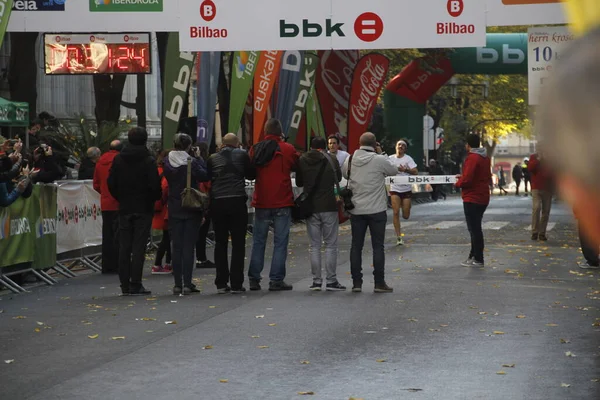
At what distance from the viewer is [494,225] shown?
29.3 meters

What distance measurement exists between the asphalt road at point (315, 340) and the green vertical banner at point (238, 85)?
344 inches

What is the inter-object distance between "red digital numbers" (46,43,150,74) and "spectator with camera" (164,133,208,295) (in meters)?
7.06

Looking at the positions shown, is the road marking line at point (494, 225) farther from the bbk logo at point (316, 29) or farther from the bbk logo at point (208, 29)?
the bbk logo at point (208, 29)

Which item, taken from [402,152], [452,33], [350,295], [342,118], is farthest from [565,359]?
[342,118]

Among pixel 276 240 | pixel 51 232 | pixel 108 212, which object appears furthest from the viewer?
pixel 108 212

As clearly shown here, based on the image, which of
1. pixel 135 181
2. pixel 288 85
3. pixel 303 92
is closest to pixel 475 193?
pixel 135 181

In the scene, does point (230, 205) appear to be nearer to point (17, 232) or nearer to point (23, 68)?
point (17, 232)

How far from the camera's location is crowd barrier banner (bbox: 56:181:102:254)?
16.8m

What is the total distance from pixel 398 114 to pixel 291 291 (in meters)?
30.5

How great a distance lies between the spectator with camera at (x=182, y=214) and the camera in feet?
44.5

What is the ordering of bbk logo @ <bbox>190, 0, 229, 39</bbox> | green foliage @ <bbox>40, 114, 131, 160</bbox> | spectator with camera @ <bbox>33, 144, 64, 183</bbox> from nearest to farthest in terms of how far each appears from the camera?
spectator with camera @ <bbox>33, 144, 64, 183</bbox> < bbk logo @ <bbox>190, 0, 229, 39</bbox> < green foliage @ <bbox>40, 114, 131, 160</bbox>

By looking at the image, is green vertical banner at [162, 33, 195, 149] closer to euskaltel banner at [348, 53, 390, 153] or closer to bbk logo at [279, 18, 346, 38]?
bbk logo at [279, 18, 346, 38]

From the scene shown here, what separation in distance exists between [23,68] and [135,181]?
11.0 metres

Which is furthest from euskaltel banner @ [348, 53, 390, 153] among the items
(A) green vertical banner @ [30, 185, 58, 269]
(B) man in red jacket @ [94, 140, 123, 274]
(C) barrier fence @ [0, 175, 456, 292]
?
(A) green vertical banner @ [30, 185, 58, 269]
